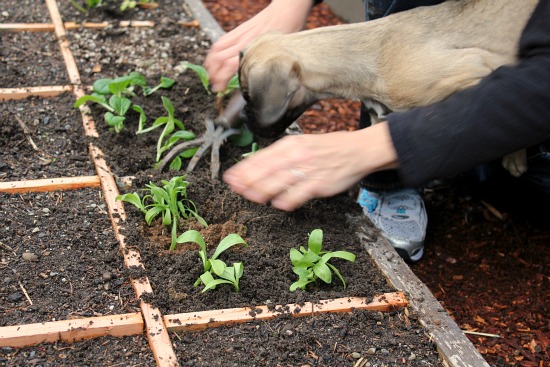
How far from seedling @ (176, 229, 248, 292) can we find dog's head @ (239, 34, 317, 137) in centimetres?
52

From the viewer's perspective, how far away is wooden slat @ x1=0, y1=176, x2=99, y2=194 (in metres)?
2.61

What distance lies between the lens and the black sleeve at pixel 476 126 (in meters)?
1.92

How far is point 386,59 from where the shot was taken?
251cm

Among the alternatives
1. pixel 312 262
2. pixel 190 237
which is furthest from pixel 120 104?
pixel 312 262

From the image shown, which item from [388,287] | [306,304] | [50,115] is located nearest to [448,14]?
[388,287]

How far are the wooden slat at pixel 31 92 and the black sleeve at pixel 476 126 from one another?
1.95 meters

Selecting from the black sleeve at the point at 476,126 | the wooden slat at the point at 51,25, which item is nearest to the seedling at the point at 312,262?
the black sleeve at the point at 476,126

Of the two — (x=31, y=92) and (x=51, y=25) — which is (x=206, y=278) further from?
(x=51, y=25)

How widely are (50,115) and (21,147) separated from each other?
0.98 ft

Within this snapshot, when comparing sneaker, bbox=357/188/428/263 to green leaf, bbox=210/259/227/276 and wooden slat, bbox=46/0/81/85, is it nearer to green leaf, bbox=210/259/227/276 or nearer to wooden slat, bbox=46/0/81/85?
green leaf, bbox=210/259/227/276

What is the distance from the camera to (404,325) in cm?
221

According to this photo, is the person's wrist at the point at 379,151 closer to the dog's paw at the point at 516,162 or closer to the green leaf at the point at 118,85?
the dog's paw at the point at 516,162

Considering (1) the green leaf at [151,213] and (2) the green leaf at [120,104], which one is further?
(2) the green leaf at [120,104]

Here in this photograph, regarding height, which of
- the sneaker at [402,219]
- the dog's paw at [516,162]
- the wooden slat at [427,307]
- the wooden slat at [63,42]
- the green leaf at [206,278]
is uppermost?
the green leaf at [206,278]
